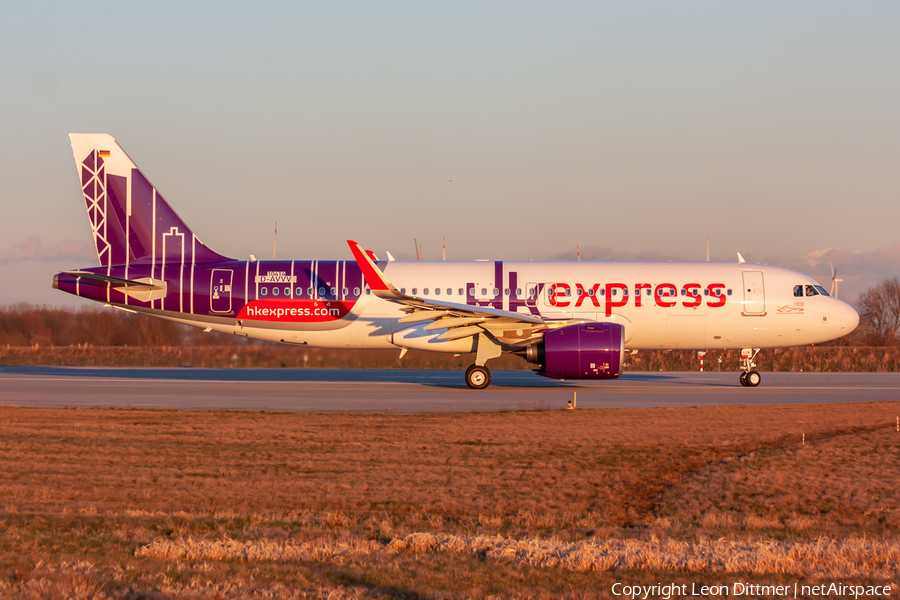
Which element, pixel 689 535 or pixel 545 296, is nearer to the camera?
pixel 689 535

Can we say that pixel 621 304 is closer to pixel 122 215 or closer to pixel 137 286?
pixel 137 286

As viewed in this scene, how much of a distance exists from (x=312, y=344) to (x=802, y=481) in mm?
17524

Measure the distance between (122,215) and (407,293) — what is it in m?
9.50

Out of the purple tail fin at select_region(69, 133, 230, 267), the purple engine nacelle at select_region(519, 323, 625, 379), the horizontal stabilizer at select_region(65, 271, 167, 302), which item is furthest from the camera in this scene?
the purple tail fin at select_region(69, 133, 230, 267)

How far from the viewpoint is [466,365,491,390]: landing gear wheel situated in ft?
76.3

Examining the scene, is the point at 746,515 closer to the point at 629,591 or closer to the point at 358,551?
the point at 629,591

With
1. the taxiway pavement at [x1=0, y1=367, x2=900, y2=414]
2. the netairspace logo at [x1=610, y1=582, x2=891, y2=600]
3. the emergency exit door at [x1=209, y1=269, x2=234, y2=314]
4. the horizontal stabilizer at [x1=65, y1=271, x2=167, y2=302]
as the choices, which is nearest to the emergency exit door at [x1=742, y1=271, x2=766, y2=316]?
the taxiway pavement at [x1=0, y1=367, x2=900, y2=414]

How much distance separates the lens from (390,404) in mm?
18953

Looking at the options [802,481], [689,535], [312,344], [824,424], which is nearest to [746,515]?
[689,535]

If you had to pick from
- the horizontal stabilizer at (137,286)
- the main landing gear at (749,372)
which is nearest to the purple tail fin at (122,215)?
the horizontal stabilizer at (137,286)

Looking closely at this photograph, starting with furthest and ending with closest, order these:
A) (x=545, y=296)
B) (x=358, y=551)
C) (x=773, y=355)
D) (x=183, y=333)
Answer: (x=773, y=355) → (x=183, y=333) → (x=545, y=296) → (x=358, y=551)

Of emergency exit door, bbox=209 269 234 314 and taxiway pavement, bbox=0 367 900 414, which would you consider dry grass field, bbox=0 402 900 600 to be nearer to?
taxiway pavement, bbox=0 367 900 414

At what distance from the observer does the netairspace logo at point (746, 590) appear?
16.2 feet

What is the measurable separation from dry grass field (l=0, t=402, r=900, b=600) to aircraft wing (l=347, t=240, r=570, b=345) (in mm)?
6471
